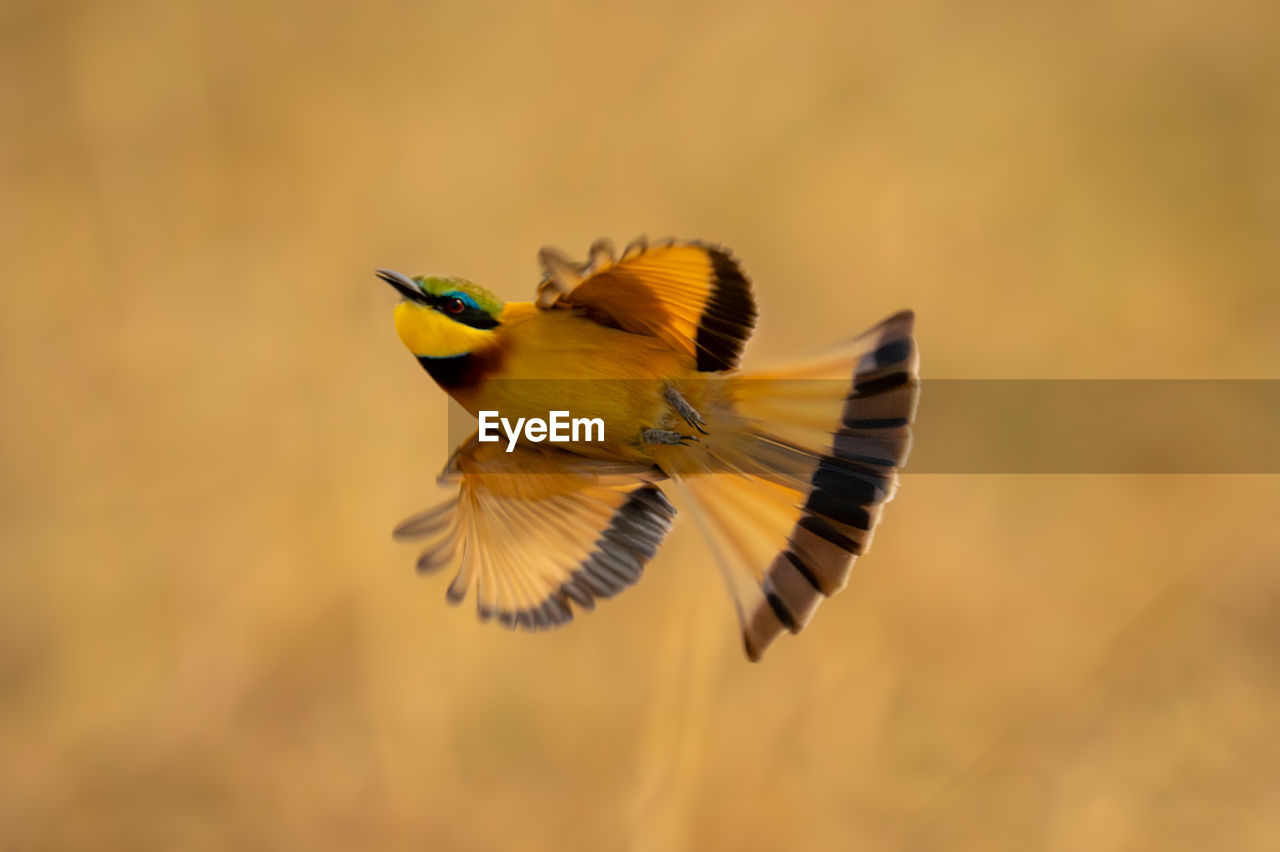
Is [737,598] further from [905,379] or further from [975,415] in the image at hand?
[975,415]

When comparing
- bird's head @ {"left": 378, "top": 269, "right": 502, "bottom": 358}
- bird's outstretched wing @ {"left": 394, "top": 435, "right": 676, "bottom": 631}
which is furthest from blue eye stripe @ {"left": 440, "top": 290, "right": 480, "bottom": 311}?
bird's outstretched wing @ {"left": 394, "top": 435, "right": 676, "bottom": 631}

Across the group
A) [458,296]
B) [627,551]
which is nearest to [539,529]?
[627,551]

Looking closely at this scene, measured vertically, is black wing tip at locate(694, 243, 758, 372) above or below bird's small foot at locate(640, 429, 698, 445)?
above

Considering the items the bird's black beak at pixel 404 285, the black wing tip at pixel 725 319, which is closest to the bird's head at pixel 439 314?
the bird's black beak at pixel 404 285

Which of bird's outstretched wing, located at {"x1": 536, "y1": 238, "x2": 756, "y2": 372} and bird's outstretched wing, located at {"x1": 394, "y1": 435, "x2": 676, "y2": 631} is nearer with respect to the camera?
bird's outstretched wing, located at {"x1": 536, "y1": 238, "x2": 756, "y2": 372}

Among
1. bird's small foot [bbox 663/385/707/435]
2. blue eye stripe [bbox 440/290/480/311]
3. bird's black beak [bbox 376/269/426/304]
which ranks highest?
blue eye stripe [bbox 440/290/480/311]

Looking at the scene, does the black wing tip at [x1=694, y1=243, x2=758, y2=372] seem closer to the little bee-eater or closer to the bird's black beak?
the little bee-eater

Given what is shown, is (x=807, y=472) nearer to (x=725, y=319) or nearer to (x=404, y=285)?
(x=725, y=319)
